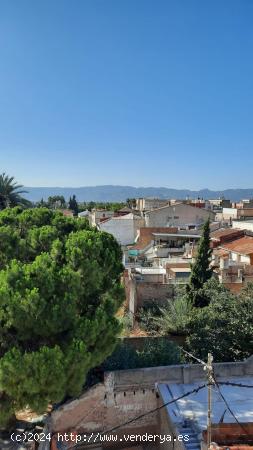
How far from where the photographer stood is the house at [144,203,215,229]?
1924 inches

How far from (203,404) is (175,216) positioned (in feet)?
130

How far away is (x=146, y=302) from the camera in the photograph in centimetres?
2072

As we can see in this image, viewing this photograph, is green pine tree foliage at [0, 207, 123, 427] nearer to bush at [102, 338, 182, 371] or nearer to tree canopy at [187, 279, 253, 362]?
bush at [102, 338, 182, 371]

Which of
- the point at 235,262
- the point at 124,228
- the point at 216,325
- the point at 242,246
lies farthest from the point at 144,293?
the point at 124,228

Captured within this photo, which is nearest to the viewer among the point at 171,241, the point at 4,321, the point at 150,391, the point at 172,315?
the point at 4,321

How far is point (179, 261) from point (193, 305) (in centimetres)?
941

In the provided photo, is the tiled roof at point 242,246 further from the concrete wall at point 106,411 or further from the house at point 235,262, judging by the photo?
the concrete wall at point 106,411

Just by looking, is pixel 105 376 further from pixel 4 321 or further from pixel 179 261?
pixel 179 261

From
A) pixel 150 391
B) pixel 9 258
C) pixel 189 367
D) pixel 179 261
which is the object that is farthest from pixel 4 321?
pixel 179 261

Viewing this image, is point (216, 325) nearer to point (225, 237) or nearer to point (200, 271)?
point (200, 271)

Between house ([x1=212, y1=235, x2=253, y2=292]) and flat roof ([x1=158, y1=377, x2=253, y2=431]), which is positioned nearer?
flat roof ([x1=158, y1=377, x2=253, y2=431])

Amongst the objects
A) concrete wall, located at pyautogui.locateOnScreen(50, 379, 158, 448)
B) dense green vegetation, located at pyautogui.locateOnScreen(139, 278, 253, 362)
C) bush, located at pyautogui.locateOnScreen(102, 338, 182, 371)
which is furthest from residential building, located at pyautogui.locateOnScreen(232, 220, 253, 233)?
concrete wall, located at pyautogui.locateOnScreen(50, 379, 158, 448)

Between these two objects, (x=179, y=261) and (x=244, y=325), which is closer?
(x=244, y=325)

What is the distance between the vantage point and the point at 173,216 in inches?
1959
